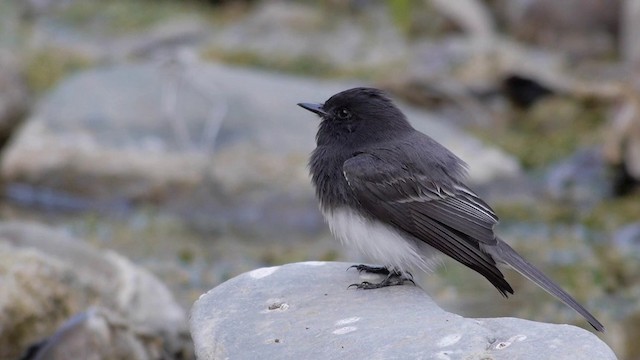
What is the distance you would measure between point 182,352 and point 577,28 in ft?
35.5

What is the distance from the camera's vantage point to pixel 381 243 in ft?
18.5

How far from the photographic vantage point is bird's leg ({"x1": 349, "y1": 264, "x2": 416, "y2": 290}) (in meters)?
5.60

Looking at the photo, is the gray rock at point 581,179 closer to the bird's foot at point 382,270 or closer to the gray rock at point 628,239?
the gray rock at point 628,239

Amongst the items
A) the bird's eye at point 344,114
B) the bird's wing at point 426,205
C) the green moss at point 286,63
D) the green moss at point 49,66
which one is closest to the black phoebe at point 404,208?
the bird's wing at point 426,205

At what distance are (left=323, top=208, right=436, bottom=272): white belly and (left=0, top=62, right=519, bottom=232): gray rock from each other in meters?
5.21

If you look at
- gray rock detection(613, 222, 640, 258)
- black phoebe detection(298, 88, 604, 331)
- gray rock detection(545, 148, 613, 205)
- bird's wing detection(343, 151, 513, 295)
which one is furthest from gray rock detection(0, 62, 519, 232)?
bird's wing detection(343, 151, 513, 295)

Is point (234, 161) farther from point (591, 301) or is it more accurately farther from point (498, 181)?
point (591, 301)

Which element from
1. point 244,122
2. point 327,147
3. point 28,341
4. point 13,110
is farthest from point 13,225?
point 13,110

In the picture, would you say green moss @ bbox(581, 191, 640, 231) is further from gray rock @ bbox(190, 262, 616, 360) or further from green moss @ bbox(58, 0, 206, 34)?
green moss @ bbox(58, 0, 206, 34)

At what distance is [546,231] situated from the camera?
10.6 m

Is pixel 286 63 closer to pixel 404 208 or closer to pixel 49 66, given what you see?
pixel 49 66

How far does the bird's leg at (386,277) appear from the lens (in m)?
5.60

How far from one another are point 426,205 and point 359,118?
696 mm

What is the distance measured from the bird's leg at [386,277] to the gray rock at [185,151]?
5.04m
